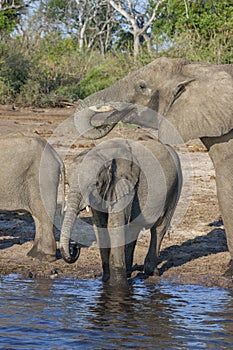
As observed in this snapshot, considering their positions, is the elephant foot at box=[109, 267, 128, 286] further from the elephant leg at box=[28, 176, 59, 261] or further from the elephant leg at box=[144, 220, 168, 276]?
the elephant leg at box=[28, 176, 59, 261]

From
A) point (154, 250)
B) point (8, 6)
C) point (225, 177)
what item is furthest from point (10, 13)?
point (225, 177)

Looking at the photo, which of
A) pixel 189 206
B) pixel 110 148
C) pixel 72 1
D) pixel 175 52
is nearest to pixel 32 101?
pixel 175 52

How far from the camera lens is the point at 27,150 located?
820 cm

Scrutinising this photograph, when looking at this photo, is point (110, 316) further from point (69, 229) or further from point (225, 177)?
point (225, 177)

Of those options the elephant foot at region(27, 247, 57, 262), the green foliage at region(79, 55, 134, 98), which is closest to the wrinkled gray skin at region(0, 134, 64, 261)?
the elephant foot at region(27, 247, 57, 262)

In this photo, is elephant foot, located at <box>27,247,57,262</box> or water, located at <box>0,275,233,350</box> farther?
elephant foot, located at <box>27,247,57,262</box>

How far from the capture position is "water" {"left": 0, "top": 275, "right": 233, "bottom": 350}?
5.50 meters

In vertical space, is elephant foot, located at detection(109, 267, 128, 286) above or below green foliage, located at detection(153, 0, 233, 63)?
below

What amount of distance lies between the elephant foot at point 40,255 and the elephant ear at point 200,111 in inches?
98.7

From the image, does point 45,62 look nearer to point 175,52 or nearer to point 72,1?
point 175,52

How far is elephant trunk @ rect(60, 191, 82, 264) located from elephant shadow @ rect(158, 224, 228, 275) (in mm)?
1469

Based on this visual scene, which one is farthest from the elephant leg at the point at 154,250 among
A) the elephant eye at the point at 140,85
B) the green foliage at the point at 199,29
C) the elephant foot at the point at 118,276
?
the green foliage at the point at 199,29

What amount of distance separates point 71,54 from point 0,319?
71.5ft

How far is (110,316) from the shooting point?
20.1ft
